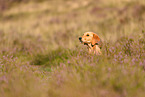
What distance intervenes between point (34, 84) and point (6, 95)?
1.51 ft

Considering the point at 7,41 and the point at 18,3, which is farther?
the point at 18,3

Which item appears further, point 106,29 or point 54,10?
point 54,10

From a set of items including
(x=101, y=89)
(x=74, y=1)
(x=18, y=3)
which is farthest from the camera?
(x=18, y=3)

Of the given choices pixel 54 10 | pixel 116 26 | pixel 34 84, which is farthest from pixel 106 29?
pixel 54 10

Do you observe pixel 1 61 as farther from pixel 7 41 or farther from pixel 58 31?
pixel 58 31

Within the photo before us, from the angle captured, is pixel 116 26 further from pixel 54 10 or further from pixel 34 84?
pixel 54 10

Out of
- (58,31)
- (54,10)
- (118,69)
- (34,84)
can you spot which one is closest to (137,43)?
(118,69)

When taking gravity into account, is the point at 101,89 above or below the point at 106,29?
below

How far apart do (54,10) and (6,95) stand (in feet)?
62.5

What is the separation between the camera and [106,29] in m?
11.1

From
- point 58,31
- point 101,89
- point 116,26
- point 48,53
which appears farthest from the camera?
point 58,31

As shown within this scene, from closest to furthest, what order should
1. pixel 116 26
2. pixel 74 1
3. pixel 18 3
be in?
1. pixel 116 26
2. pixel 74 1
3. pixel 18 3

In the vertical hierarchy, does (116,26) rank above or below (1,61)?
above

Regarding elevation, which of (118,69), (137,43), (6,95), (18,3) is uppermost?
(18,3)
